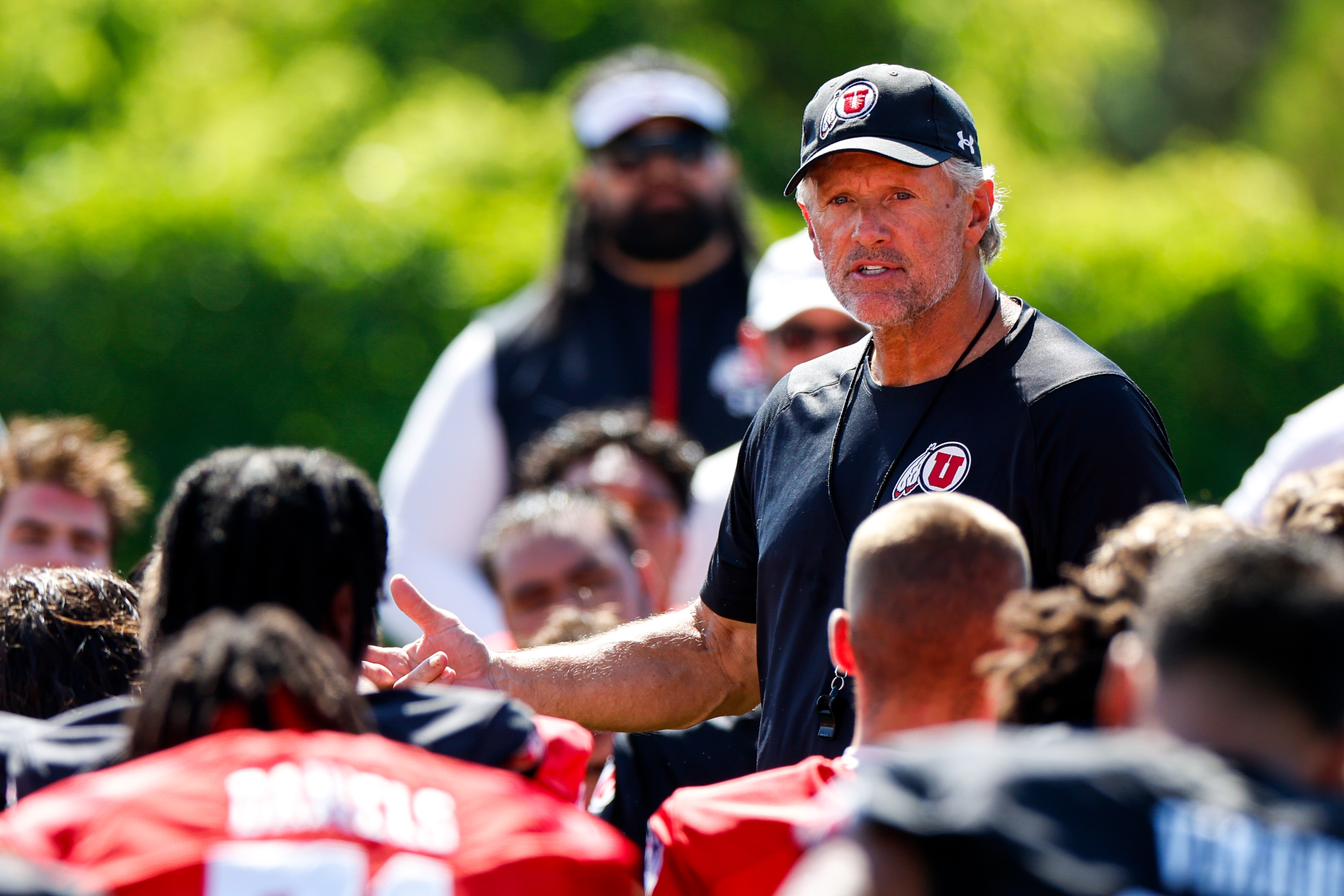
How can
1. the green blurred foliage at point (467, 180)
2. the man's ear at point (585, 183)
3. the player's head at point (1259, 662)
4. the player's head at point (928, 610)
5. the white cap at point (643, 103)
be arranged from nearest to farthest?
the player's head at point (1259, 662) → the player's head at point (928, 610) → the white cap at point (643, 103) → the man's ear at point (585, 183) → the green blurred foliage at point (467, 180)

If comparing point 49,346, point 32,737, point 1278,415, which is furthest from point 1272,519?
point 49,346

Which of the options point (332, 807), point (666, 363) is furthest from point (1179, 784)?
point (666, 363)

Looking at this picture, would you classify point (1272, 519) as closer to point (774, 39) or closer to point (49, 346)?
point (49, 346)

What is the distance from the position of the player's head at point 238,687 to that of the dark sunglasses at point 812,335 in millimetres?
2842

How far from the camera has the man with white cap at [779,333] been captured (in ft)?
15.3

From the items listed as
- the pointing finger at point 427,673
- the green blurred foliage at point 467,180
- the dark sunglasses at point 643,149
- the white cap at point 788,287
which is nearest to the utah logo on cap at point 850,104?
the green blurred foliage at point 467,180

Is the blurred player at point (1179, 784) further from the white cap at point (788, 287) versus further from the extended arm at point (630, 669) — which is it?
the white cap at point (788, 287)

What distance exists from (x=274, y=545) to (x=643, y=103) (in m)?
3.79

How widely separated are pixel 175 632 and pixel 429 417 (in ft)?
12.0

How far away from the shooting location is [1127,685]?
1858 mm

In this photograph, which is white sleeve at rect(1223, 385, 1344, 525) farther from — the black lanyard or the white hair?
the black lanyard

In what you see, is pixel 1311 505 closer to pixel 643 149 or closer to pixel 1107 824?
pixel 1107 824

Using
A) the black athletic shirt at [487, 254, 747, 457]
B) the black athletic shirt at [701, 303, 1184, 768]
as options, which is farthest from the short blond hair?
the black athletic shirt at [701, 303, 1184, 768]

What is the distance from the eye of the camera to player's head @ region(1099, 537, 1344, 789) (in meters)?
1.67
